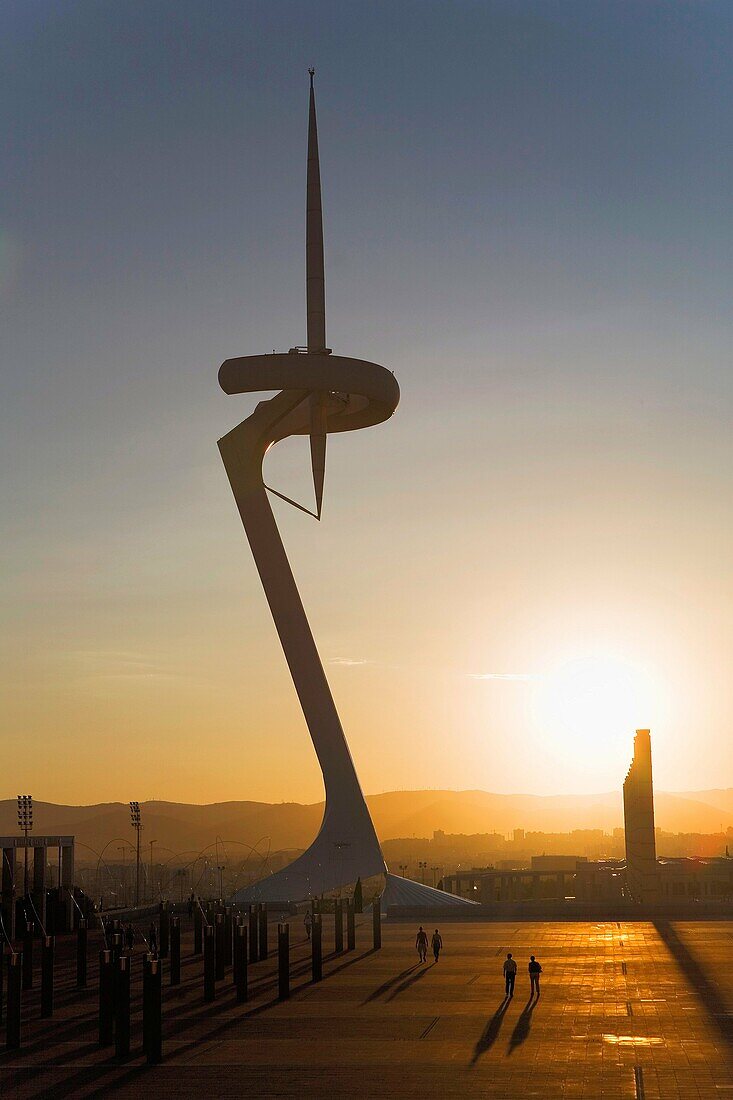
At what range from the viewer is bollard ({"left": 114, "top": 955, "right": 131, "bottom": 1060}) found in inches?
797

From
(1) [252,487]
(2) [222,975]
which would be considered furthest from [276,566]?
(2) [222,975]

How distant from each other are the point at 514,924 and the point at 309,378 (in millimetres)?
21268

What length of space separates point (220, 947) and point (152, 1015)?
9.77m

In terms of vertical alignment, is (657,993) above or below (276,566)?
below

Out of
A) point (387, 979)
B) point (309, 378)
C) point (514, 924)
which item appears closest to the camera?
point (387, 979)

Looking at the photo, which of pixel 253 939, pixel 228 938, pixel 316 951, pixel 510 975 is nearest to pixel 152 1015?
pixel 510 975

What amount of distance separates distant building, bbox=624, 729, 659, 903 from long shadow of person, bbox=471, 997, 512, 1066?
3371 cm

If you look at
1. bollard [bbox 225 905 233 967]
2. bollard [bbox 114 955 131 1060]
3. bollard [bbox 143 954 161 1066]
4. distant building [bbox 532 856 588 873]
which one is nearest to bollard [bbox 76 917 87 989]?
bollard [bbox 225 905 233 967]

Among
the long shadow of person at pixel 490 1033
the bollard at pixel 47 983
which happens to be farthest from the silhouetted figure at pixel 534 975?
the bollard at pixel 47 983

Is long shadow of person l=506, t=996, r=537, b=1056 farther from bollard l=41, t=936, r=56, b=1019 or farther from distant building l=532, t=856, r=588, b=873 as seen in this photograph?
distant building l=532, t=856, r=588, b=873

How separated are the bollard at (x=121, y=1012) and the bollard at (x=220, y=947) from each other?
8.22 meters

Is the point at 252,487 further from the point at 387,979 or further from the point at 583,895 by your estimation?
the point at 583,895

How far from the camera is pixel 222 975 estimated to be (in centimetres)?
3009

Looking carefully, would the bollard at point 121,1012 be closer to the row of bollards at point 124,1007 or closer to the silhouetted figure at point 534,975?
the row of bollards at point 124,1007
